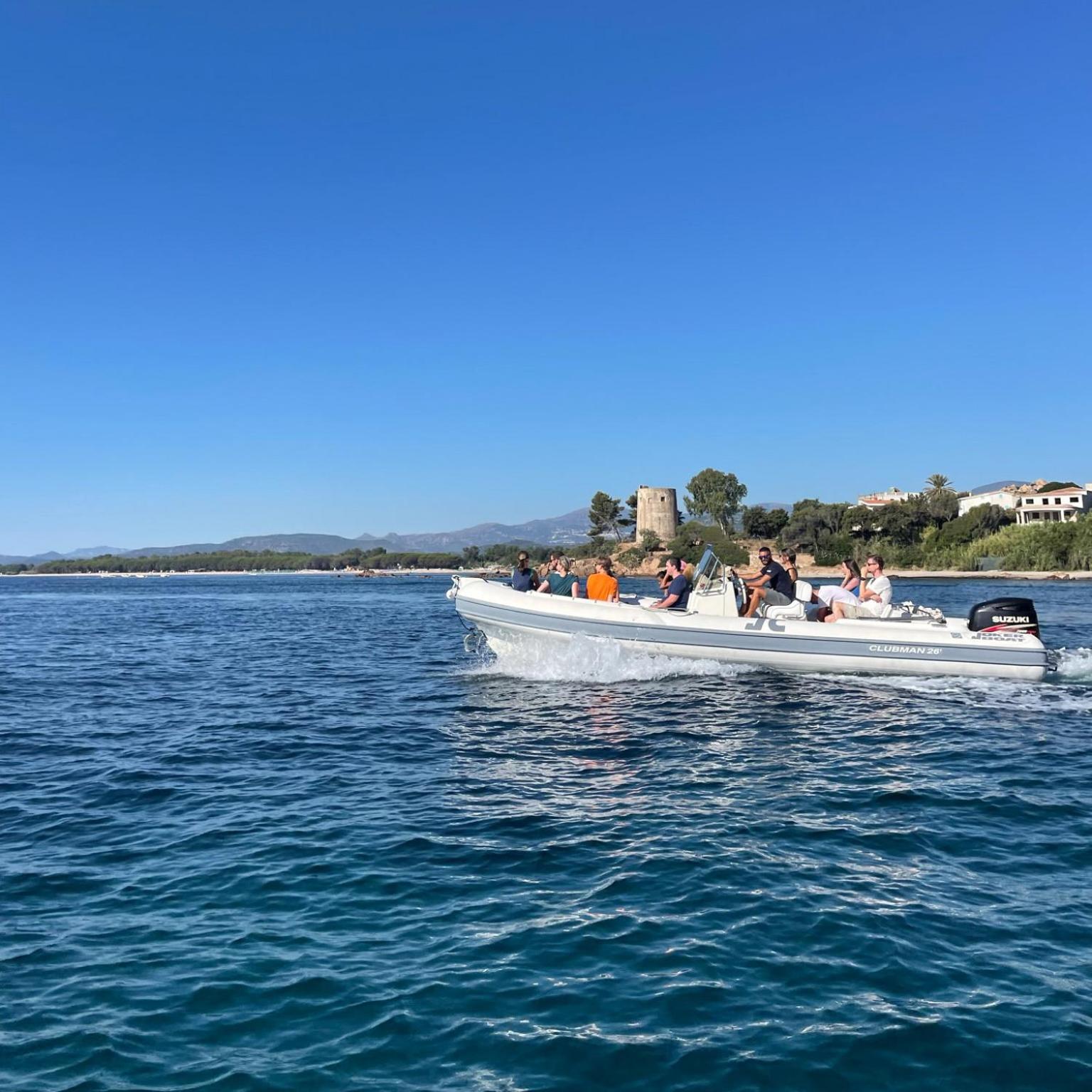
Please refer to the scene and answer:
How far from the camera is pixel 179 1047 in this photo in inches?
188

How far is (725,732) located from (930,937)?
21.5 ft

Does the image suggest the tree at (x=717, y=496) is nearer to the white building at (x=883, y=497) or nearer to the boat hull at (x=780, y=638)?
the white building at (x=883, y=497)

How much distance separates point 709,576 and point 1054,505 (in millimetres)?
109143

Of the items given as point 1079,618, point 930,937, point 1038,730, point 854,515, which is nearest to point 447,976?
point 930,937

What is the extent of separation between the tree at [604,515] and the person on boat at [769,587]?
128 meters

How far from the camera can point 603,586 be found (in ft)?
59.8

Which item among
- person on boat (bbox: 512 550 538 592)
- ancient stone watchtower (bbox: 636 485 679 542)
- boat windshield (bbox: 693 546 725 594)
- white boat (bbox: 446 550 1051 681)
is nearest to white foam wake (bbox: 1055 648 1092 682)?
white boat (bbox: 446 550 1051 681)

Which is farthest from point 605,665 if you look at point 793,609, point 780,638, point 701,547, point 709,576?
point 701,547

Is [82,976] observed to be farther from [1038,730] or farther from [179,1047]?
[1038,730]

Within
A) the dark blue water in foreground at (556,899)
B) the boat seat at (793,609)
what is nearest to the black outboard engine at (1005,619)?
the dark blue water in foreground at (556,899)

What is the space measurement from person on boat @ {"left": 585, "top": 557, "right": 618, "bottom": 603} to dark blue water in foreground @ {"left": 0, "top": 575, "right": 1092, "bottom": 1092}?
4.21 meters

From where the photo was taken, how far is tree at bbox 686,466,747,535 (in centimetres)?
13975

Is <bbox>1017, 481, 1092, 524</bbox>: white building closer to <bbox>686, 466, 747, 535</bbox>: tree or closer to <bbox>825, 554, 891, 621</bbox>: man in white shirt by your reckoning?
<bbox>686, 466, 747, 535</bbox>: tree

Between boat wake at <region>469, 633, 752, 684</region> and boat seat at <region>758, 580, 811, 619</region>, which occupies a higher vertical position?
boat seat at <region>758, 580, 811, 619</region>
